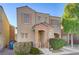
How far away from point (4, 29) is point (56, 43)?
994 millimetres

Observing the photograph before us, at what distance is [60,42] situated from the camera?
4172mm

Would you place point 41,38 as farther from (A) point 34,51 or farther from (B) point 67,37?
A: (B) point 67,37

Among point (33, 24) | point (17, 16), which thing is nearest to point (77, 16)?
point (33, 24)

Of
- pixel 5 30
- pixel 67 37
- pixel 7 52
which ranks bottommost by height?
pixel 7 52

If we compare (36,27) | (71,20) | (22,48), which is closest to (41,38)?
(36,27)

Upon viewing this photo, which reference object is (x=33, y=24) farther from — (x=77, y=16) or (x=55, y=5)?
(x=77, y=16)

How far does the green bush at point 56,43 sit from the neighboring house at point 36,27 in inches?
2.9

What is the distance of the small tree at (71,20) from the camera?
4148 mm

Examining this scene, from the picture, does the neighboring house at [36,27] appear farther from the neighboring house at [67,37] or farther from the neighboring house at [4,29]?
the neighboring house at [4,29]

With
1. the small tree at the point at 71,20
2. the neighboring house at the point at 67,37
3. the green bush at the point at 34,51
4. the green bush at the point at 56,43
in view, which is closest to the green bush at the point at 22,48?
the green bush at the point at 34,51

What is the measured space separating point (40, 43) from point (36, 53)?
7.8 inches

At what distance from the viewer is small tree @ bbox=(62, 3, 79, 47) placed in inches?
163

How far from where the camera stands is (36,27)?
414 centimetres

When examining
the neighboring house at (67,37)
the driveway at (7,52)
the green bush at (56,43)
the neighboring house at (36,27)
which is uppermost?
the neighboring house at (36,27)
